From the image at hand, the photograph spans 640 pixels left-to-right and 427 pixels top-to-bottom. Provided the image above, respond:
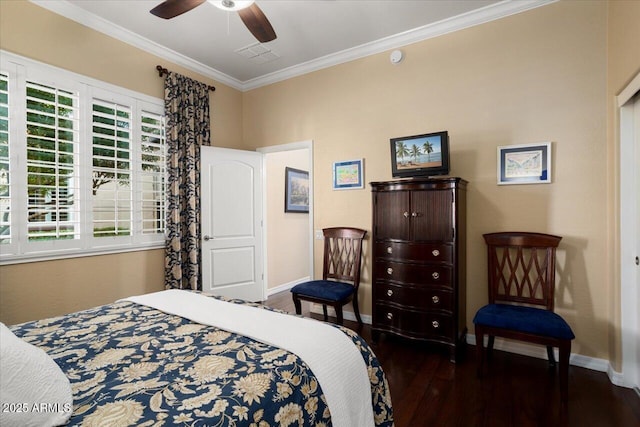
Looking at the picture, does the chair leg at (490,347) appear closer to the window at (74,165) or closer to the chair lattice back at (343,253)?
the chair lattice back at (343,253)

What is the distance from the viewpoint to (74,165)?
113 inches

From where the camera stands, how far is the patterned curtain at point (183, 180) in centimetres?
355

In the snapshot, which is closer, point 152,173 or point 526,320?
point 526,320

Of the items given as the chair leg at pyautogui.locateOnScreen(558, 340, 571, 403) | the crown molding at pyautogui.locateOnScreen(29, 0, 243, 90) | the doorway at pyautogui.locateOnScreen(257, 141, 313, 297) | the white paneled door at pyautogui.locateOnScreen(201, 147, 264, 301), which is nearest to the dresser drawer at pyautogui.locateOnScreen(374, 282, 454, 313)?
the chair leg at pyautogui.locateOnScreen(558, 340, 571, 403)

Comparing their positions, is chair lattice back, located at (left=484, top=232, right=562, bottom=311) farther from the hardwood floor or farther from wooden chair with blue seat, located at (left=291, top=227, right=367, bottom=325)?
wooden chair with blue seat, located at (left=291, top=227, right=367, bottom=325)

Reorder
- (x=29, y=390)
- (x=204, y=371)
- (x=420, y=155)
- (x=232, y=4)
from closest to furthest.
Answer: (x=29, y=390) < (x=204, y=371) < (x=232, y=4) < (x=420, y=155)

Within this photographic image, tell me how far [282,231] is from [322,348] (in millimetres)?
3889

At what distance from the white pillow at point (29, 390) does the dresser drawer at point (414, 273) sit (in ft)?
8.05

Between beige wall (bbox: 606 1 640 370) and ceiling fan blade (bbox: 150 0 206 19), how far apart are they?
283 centimetres

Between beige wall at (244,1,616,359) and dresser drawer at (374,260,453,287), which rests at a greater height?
beige wall at (244,1,616,359)

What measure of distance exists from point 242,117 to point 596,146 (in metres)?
4.06

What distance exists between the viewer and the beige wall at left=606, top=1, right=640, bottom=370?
2.10 m

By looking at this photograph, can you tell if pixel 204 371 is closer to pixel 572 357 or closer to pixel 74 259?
pixel 74 259

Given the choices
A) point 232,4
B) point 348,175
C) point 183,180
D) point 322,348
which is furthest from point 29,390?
point 348,175
